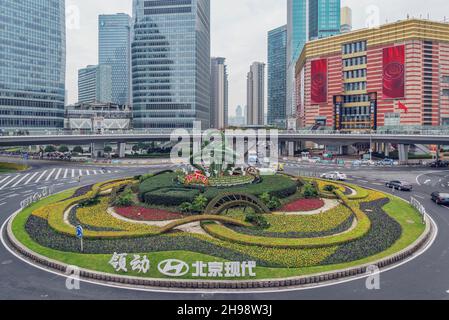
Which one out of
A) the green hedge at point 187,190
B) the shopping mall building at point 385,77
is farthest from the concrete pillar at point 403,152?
the green hedge at point 187,190

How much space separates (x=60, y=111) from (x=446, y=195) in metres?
157

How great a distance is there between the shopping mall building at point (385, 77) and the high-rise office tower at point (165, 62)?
5824cm

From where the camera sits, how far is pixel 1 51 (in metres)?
141

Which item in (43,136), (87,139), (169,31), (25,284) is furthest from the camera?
(169,31)

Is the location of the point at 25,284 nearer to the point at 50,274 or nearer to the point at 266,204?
the point at 50,274

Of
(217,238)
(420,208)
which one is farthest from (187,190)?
(420,208)

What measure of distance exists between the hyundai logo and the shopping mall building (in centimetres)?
9051

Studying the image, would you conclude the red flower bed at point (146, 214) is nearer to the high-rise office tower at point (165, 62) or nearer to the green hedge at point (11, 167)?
the green hedge at point (11, 167)

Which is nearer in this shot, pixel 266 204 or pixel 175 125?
pixel 266 204

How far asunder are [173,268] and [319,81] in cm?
11161

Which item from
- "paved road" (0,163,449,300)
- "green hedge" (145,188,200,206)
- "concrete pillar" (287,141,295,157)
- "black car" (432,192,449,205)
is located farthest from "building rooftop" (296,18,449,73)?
"paved road" (0,163,449,300)
